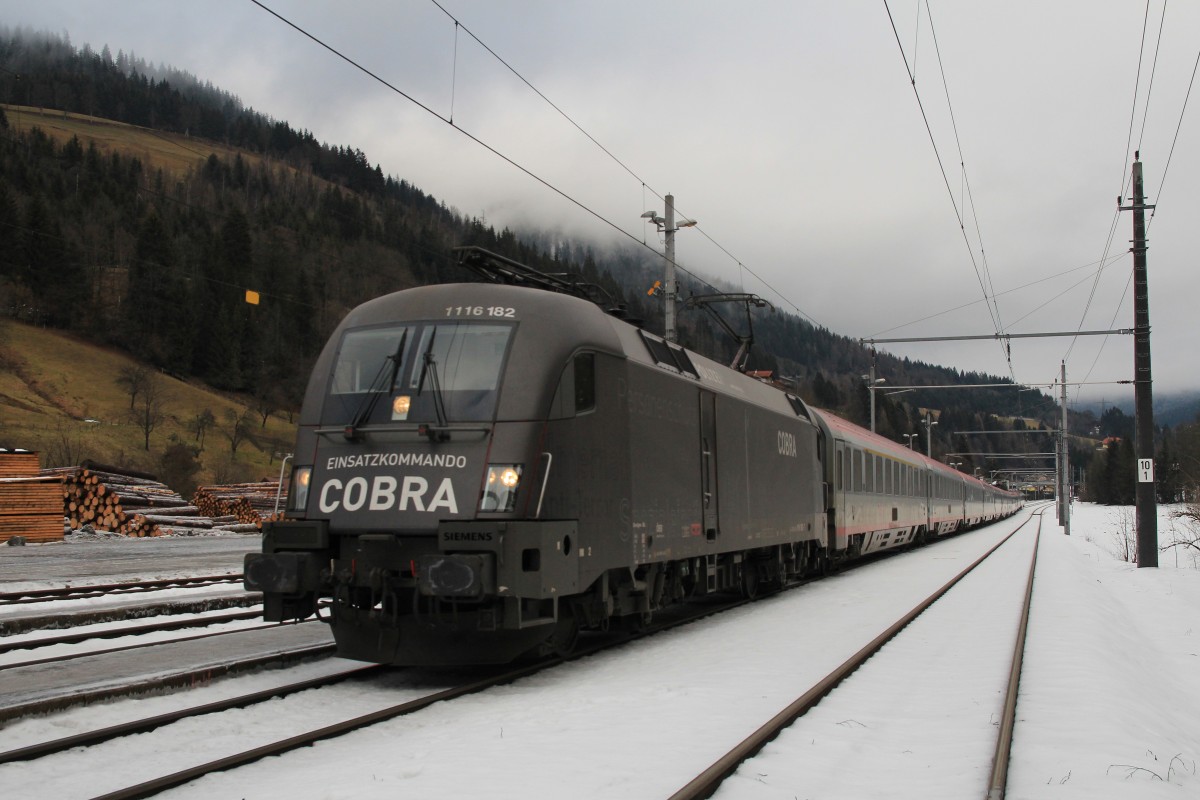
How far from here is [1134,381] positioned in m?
22.7

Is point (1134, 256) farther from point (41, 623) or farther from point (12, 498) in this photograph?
point (12, 498)

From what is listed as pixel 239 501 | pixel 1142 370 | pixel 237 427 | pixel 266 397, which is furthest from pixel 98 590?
pixel 266 397

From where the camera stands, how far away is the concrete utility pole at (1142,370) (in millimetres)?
21656

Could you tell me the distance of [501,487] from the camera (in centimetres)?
845

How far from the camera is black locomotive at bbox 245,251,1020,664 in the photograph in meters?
8.40

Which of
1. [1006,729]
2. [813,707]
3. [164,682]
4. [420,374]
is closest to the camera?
[1006,729]

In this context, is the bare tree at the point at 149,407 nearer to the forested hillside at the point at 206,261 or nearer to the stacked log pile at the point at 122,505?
the forested hillside at the point at 206,261

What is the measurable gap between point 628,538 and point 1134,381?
17.1 meters

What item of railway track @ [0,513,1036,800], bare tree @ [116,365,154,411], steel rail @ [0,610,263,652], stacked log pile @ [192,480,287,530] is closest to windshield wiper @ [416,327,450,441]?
railway track @ [0,513,1036,800]

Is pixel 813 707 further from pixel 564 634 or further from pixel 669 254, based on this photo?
pixel 669 254

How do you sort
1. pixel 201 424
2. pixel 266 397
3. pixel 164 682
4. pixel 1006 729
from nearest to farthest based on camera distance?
pixel 1006 729 < pixel 164 682 < pixel 201 424 < pixel 266 397

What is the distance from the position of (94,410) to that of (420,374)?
66810 millimetres

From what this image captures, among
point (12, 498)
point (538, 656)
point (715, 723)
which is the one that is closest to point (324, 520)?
point (538, 656)

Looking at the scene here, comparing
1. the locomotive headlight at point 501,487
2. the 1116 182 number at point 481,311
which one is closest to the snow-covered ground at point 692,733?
the locomotive headlight at point 501,487
